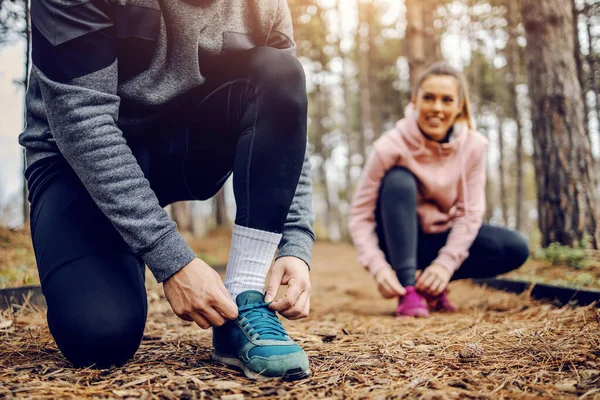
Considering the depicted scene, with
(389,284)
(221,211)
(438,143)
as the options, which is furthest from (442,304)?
(221,211)

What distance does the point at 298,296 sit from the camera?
1.39m

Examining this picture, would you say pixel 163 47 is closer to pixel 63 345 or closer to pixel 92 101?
pixel 92 101

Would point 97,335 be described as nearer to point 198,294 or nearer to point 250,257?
point 198,294

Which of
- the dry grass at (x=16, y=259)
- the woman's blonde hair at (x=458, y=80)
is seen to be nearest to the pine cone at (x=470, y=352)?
the woman's blonde hair at (x=458, y=80)

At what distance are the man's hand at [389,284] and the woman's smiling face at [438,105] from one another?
0.86 m

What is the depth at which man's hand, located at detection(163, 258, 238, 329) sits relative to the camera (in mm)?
1236

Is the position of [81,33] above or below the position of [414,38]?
below

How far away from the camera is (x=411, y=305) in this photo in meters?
2.57

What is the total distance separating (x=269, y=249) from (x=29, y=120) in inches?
36.1

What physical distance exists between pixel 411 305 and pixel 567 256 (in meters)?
1.76

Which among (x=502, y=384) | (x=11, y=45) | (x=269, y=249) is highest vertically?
(x=11, y=45)

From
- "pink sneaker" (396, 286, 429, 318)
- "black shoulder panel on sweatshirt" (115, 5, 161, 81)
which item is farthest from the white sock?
"pink sneaker" (396, 286, 429, 318)

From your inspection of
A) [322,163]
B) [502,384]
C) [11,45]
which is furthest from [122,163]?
[322,163]

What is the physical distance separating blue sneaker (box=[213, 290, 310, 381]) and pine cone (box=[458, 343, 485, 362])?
1.64 feet
